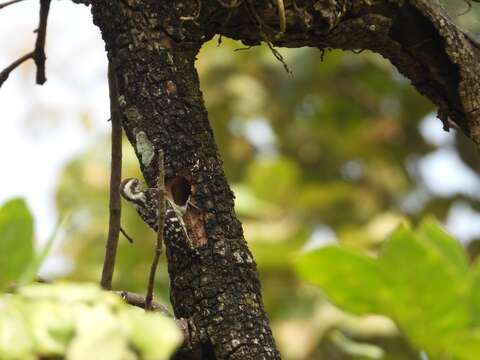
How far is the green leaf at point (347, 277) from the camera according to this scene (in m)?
0.90

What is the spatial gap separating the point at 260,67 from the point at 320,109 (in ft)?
0.74

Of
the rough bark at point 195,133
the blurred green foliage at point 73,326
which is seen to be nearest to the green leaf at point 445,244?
the rough bark at point 195,133

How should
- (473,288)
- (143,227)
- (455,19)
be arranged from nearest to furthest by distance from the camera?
1. (473,288)
2. (455,19)
3. (143,227)

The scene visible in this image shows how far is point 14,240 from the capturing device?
724mm

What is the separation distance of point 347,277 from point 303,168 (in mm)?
2243

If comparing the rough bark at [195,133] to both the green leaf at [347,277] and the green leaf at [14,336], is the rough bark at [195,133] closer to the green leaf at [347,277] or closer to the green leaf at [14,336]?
the green leaf at [347,277]

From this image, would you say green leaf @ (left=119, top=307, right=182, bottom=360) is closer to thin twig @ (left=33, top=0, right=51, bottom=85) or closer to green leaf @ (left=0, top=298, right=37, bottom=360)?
green leaf @ (left=0, top=298, right=37, bottom=360)

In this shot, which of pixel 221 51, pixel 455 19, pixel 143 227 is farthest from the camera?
pixel 221 51

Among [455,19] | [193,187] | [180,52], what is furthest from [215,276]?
[455,19]

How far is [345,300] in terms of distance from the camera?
0.94 m

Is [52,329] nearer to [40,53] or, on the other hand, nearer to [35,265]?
[35,265]

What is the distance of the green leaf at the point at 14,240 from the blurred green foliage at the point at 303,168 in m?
1.60

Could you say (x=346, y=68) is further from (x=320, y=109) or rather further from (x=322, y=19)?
(x=322, y=19)

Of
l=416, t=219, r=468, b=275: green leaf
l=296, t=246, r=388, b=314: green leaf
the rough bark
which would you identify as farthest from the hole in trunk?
l=416, t=219, r=468, b=275: green leaf
